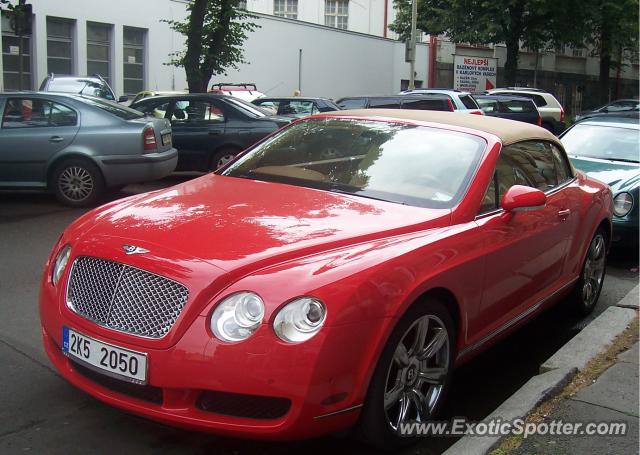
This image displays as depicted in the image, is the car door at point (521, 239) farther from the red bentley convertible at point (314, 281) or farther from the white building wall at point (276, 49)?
the white building wall at point (276, 49)

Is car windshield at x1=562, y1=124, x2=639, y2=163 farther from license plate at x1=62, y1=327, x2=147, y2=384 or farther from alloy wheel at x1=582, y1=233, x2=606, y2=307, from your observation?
license plate at x1=62, y1=327, x2=147, y2=384

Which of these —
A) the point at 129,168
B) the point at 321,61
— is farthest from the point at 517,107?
the point at 321,61

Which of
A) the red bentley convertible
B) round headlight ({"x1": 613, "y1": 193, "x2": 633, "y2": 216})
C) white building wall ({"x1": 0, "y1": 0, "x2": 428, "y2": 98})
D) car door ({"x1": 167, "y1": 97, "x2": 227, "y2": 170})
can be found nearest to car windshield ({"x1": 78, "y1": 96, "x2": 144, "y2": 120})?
car door ({"x1": 167, "y1": 97, "x2": 227, "y2": 170})

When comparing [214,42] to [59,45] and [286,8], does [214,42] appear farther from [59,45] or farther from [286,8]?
[286,8]

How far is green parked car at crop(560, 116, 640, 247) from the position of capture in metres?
7.32

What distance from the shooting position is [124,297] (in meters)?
3.11

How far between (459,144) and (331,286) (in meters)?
1.70

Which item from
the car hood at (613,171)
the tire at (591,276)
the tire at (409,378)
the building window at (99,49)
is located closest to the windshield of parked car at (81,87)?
the building window at (99,49)

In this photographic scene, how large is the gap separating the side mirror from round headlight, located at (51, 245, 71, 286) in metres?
2.26

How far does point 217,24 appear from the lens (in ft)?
57.3

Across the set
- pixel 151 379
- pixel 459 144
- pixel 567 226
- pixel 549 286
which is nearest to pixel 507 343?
pixel 549 286

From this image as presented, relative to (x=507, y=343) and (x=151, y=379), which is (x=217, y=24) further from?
(x=151, y=379)

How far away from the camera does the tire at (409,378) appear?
10.2 feet

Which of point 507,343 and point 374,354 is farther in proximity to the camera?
point 507,343
